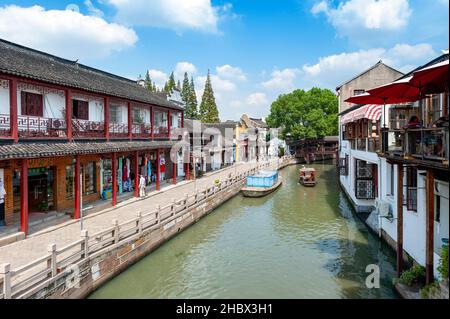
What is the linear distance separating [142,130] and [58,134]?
768cm

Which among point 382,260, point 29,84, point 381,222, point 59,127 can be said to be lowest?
point 382,260

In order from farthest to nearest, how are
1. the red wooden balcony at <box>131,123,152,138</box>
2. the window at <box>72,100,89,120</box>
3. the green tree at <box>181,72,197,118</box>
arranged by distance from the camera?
1. the green tree at <box>181,72,197,118</box>
2. the red wooden balcony at <box>131,123,152,138</box>
3. the window at <box>72,100,89,120</box>

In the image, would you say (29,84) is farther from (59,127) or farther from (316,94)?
(316,94)

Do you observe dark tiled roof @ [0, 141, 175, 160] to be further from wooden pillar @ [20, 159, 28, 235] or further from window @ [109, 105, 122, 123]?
window @ [109, 105, 122, 123]

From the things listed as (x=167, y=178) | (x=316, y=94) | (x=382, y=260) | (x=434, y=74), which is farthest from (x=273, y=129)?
(x=434, y=74)

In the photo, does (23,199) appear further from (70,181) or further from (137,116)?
(137,116)

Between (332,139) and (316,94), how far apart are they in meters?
7.98

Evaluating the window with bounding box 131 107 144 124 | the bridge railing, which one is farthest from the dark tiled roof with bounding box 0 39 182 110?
the bridge railing

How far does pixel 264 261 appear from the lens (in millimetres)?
12695

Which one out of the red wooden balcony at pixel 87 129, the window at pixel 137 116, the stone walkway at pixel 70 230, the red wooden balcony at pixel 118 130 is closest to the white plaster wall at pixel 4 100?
the red wooden balcony at pixel 87 129

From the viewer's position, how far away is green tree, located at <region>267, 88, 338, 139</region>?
53.8m

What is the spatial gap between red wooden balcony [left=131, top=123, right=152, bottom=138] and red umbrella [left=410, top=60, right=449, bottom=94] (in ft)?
53.9

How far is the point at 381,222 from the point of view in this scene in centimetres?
1471
